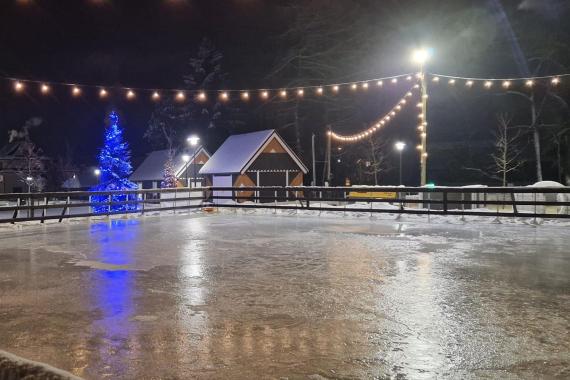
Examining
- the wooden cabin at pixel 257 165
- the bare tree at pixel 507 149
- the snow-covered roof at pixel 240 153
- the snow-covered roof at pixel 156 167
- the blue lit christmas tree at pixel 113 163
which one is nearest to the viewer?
the bare tree at pixel 507 149

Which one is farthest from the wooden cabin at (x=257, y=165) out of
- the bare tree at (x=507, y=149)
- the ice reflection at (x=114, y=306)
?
the ice reflection at (x=114, y=306)

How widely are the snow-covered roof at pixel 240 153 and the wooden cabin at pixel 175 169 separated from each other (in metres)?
2.94

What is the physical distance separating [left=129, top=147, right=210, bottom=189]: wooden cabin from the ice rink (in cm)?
3128

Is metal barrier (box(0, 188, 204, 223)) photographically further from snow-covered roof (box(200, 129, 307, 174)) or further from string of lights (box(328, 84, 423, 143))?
string of lights (box(328, 84, 423, 143))

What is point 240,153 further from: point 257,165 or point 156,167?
point 156,167

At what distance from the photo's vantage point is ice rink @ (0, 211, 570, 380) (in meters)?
4.35

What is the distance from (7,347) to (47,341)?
35 centimetres

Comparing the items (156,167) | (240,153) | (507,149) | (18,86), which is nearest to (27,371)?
(18,86)

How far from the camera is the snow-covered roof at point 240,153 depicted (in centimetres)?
3638

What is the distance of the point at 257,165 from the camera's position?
1460 inches

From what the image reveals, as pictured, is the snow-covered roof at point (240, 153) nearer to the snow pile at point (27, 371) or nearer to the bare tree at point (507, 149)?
the bare tree at point (507, 149)

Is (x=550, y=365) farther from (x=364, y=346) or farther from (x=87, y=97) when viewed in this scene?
(x=87, y=97)

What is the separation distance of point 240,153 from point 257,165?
1.72 metres

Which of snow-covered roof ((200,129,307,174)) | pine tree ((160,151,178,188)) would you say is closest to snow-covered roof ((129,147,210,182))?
pine tree ((160,151,178,188))
